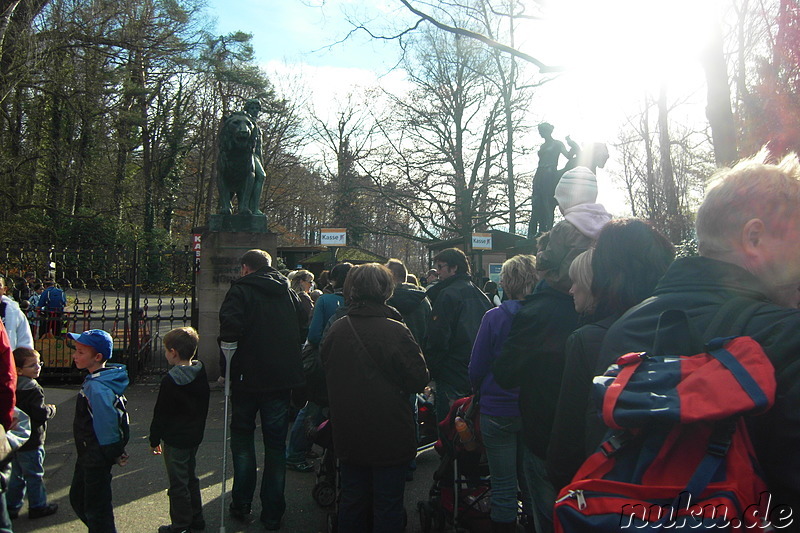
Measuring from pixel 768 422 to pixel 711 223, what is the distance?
21.1 inches

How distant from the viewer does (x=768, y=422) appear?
1.30 m

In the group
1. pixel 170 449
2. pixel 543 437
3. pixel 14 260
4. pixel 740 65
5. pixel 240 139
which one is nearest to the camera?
pixel 543 437

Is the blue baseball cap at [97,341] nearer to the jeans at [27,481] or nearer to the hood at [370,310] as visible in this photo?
the jeans at [27,481]

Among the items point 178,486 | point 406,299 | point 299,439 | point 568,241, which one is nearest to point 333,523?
point 178,486

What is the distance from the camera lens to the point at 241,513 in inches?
178

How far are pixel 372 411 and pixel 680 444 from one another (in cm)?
225

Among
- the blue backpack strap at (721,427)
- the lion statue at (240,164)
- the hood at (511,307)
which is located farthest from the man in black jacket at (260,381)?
the lion statue at (240,164)

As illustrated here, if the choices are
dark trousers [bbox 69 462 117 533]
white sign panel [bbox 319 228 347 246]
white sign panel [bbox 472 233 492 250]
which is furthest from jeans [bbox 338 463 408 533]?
white sign panel [bbox 472 233 492 250]

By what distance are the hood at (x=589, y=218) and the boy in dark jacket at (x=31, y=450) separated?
3.68m

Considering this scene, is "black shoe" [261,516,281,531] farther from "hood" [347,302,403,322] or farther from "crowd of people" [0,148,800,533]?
"hood" [347,302,403,322]

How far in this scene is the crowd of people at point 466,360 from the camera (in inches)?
60.1

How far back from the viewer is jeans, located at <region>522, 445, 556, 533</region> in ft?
9.86

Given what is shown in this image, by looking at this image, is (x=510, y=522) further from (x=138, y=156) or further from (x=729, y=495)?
(x=138, y=156)

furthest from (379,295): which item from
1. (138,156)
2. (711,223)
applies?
(138,156)
